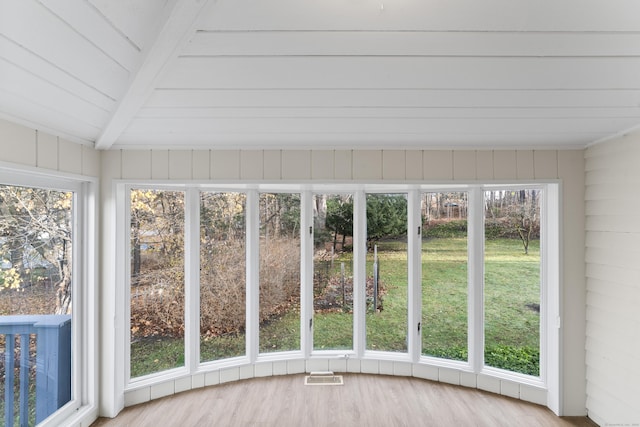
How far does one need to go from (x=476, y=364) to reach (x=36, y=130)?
11.8 ft

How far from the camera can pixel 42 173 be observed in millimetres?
1908

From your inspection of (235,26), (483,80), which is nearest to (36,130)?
(235,26)

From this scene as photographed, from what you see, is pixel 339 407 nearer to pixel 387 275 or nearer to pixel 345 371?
pixel 345 371

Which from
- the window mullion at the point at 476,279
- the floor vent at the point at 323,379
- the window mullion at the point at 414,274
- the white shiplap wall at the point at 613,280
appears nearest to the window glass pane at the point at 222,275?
the floor vent at the point at 323,379

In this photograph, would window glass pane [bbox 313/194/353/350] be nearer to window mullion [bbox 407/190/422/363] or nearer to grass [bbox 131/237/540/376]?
grass [bbox 131/237/540/376]

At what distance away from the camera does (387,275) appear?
10.0 feet

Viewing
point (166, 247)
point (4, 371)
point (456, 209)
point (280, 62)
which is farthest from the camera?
point (456, 209)

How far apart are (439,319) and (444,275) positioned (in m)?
0.41

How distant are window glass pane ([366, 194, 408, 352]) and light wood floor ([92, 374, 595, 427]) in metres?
0.41

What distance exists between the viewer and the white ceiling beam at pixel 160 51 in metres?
0.89

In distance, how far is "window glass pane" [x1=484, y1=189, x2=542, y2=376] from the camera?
267 cm

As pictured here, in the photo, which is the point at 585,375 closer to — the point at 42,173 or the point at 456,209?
the point at 456,209

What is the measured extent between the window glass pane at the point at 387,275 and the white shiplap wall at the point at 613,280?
1379 mm

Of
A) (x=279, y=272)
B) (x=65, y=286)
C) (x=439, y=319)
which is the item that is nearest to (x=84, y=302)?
(x=65, y=286)
